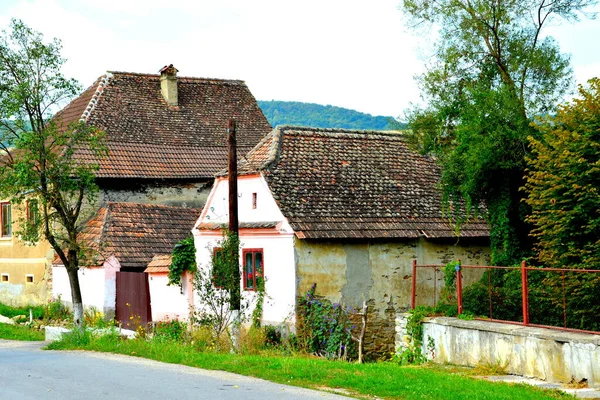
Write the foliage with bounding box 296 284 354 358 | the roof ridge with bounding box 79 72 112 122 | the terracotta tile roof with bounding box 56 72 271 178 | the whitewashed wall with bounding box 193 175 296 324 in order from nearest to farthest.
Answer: the foliage with bounding box 296 284 354 358 < the whitewashed wall with bounding box 193 175 296 324 < the terracotta tile roof with bounding box 56 72 271 178 < the roof ridge with bounding box 79 72 112 122

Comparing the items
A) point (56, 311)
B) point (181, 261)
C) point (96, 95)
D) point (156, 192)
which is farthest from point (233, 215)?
point (96, 95)

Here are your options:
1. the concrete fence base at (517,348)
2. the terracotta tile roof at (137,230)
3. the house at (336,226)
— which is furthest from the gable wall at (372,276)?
the terracotta tile roof at (137,230)

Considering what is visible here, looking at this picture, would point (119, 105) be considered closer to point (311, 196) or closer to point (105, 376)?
point (311, 196)

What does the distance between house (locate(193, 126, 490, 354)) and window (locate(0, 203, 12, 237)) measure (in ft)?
40.0

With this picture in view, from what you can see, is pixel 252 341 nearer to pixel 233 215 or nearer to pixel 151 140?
pixel 233 215

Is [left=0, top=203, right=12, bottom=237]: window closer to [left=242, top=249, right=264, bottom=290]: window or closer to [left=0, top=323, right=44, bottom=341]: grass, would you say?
[left=0, top=323, right=44, bottom=341]: grass

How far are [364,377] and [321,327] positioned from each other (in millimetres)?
8848

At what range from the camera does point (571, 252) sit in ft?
59.3

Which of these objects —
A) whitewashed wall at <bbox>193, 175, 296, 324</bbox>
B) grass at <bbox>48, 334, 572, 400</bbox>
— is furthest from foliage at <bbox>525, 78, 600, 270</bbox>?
whitewashed wall at <bbox>193, 175, 296, 324</bbox>

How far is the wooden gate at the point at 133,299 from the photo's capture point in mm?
27281

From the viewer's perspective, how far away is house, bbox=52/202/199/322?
1064 inches

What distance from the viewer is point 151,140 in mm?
35094

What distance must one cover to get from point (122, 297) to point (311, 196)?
27.0 ft

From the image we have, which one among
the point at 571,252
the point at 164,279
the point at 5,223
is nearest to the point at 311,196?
the point at 164,279
